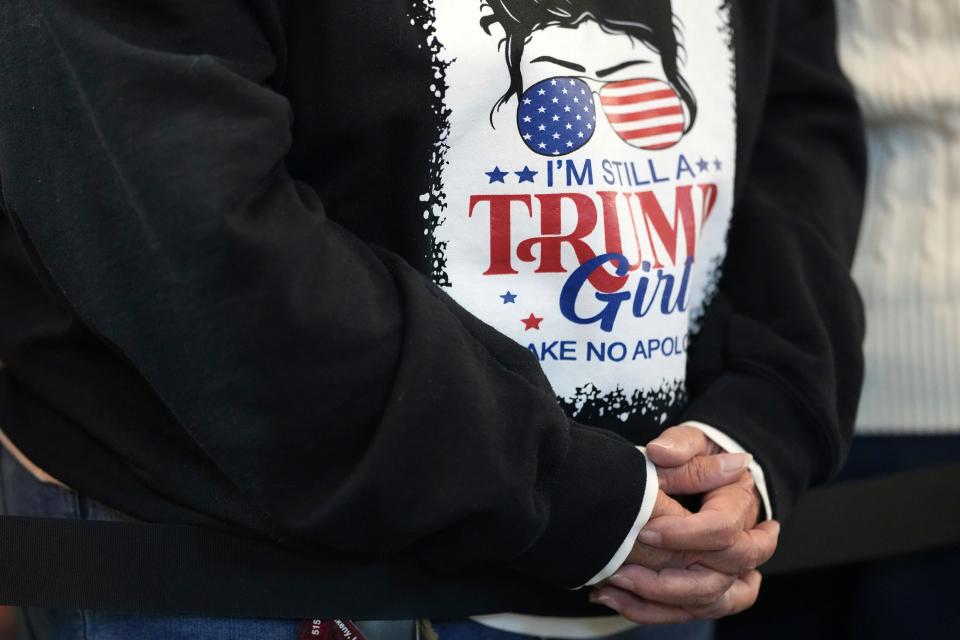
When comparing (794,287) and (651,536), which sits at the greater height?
(794,287)

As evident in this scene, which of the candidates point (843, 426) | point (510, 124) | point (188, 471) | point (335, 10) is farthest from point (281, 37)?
point (843, 426)

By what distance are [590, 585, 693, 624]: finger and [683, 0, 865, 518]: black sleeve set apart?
0.13 meters

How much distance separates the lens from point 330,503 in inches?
25.7

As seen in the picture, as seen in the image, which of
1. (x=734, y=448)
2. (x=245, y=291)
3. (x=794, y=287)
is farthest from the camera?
(x=794, y=287)

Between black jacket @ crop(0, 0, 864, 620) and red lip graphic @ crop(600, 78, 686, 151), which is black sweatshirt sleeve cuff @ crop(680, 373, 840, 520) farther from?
red lip graphic @ crop(600, 78, 686, 151)

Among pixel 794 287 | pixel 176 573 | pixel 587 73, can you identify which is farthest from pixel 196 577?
pixel 794 287

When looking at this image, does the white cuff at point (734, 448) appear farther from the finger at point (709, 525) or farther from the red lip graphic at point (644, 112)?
the red lip graphic at point (644, 112)

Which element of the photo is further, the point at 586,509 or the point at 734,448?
the point at 734,448

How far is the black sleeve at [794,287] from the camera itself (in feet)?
2.92

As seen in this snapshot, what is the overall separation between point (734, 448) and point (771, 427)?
58mm

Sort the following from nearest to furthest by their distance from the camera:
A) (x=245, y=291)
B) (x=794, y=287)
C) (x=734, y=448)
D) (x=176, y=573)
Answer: (x=245, y=291) → (x=176, y=573) → (x=734, y=448) → (x=794, y=287)

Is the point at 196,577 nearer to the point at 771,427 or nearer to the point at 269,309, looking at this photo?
the point at 269,309

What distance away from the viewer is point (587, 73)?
771mm

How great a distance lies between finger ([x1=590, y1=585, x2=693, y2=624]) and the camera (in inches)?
31.5
